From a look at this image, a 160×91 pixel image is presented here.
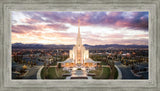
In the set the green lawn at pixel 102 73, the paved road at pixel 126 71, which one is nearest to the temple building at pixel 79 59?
the green lawn at pixel 102 73

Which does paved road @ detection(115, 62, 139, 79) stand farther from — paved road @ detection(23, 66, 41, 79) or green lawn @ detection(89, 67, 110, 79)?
paved road @ detection(23, 66, 41, 79)

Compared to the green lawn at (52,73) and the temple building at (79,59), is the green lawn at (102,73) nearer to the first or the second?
the temple building at (79,59)

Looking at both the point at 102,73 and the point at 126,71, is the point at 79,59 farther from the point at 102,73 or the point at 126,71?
the point at 126,71

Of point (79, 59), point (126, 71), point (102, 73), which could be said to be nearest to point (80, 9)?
point (79, 59)

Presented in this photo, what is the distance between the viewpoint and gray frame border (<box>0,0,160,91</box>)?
286 centimetres

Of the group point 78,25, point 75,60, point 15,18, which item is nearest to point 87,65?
point 75,60

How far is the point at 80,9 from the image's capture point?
298 centimetres

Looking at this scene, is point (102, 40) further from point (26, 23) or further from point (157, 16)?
point (26, 23)

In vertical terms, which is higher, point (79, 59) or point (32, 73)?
point (79, 59)

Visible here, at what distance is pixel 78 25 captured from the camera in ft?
10.7

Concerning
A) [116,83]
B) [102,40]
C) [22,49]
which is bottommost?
[116,83]

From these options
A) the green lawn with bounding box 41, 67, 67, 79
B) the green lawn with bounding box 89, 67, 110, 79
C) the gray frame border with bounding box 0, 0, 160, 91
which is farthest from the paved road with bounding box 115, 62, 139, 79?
the green lawn with bounding box 41, 67, 67, 79

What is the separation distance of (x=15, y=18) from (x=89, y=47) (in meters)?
2.06

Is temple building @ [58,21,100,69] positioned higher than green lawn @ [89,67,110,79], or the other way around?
temple building @ [58,21,100,69]
